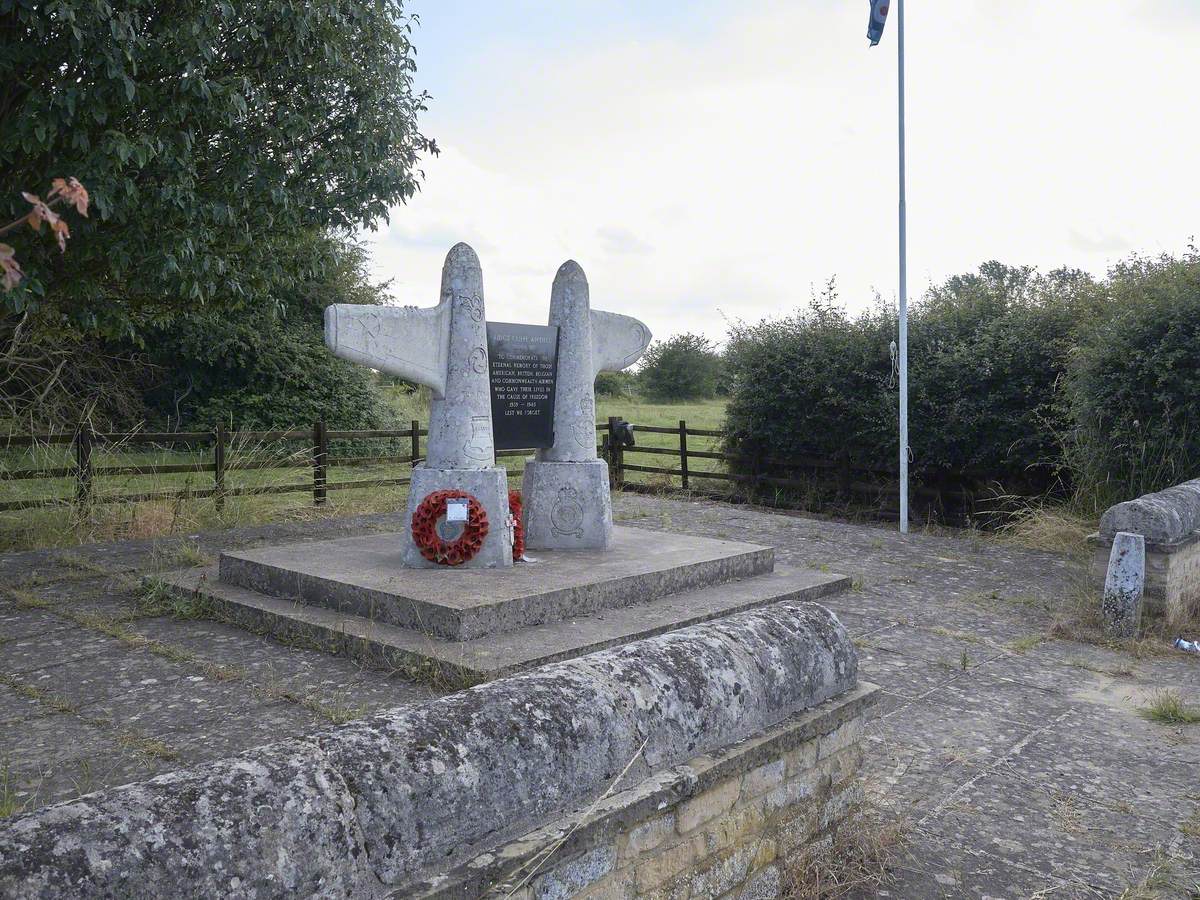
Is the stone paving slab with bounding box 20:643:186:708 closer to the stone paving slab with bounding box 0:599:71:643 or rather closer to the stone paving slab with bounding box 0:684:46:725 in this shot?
the stone paving slab with bounding box 0:684:46:725

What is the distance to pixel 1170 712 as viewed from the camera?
493 centimetres

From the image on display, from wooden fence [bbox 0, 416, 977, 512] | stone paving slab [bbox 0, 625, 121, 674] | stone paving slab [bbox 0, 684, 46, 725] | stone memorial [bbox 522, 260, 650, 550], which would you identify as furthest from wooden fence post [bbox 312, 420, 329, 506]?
stone paving slab [bbox 0, 684, 46, 725]

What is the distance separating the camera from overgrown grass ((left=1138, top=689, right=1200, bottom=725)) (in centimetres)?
490

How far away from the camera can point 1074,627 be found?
6590 mm

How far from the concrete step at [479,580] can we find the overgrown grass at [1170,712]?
3.02 meters

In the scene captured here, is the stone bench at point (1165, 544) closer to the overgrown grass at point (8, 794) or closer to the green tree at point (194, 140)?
the overgrown grass at point (8, 794)

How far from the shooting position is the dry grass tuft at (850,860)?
3086 mm

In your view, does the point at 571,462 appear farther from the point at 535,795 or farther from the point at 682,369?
the point at 682,369

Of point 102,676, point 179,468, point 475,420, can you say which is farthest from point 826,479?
point 102,676

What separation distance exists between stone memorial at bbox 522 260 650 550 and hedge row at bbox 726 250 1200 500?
541 centimetres

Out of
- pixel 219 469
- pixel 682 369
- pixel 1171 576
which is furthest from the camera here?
pixel 682 369

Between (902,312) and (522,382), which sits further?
(902,312)

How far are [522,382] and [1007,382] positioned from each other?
6.45m

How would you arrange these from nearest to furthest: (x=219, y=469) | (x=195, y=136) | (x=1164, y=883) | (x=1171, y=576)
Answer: (x=1164, y=883), (x=1171, y=576), (x=195, y=136), (x=219, y=469)
